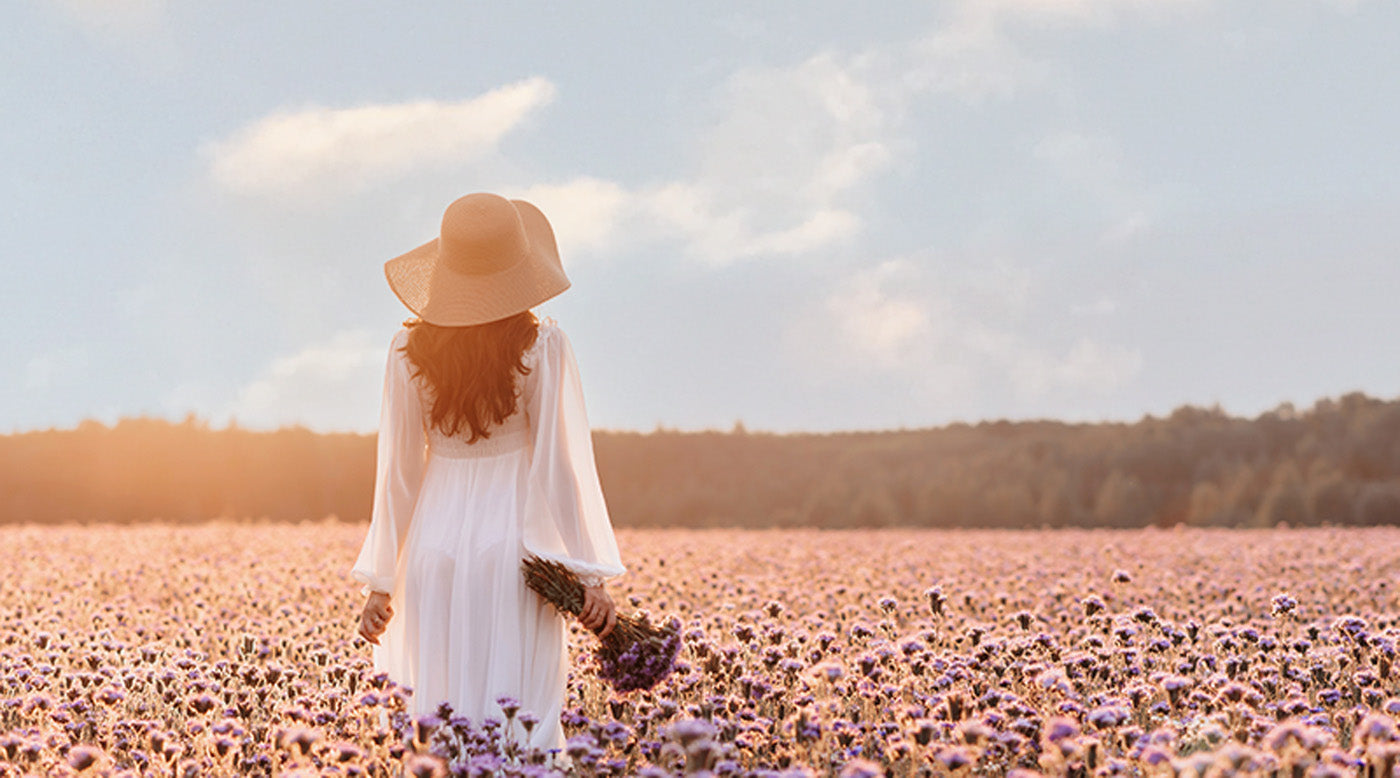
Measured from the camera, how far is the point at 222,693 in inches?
213

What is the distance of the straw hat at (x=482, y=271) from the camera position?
14.4 ft

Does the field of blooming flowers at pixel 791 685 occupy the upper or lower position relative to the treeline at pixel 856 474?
lower

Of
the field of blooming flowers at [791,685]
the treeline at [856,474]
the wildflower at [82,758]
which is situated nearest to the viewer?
the wildflower at [82,758]

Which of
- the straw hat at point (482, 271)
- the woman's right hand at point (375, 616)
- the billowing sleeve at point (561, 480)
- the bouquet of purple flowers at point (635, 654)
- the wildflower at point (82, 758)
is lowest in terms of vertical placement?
the wildflower at point (82, 758)

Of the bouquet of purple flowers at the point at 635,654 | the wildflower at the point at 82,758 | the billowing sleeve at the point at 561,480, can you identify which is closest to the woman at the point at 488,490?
the billowing sleeve at the point at 561,480

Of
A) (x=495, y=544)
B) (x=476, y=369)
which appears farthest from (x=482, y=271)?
(x=495, y=544)

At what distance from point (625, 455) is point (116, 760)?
3040 centimetres

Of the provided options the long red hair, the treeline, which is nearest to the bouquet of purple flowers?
the long red hair

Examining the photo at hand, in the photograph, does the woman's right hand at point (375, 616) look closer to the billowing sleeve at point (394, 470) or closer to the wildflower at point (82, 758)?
the billowing sleeve at point (394, 470)

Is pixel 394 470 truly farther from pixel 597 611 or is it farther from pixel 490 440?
pixel 597 611

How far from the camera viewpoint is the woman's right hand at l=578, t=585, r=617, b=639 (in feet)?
14.2

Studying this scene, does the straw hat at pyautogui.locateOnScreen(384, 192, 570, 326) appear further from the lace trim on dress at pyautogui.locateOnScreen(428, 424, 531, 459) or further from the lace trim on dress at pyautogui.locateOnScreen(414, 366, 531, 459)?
the lace trim on dress at pyautogui.locateOnScreen(428, 424, 531, 459)

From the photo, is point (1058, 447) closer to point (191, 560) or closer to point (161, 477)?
point (191, 560)

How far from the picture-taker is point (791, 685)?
5.52m
